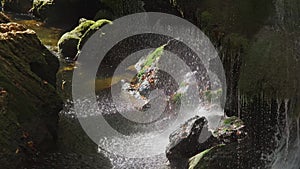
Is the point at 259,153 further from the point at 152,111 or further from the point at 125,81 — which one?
the point at 125,81

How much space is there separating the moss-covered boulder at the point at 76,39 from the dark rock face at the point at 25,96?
6.16m

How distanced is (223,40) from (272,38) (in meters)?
1.26

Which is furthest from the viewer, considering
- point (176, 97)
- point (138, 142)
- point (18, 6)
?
point (18, 6)

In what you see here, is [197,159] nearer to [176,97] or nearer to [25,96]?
[176,97]

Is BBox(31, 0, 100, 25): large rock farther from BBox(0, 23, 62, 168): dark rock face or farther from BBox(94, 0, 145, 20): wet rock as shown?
BBox(0, 23, 62, 168): dark rock face

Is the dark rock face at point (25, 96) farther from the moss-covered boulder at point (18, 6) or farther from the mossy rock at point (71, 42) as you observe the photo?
the moss-covered boulder at point (18, 6)

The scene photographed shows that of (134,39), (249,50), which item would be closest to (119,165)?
(249,50)

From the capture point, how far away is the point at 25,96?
28.5 feet

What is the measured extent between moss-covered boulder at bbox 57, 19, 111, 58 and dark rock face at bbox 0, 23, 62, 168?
6.16 meters

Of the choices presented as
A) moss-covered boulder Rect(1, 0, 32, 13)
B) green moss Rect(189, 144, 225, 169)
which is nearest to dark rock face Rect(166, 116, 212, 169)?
green moss Rect(189, 144, 225, 169)

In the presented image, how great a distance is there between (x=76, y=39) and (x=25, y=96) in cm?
830

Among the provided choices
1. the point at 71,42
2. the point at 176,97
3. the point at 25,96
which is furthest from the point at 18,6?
the point at 25,96

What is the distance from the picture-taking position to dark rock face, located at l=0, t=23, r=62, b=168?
7984 millimetres

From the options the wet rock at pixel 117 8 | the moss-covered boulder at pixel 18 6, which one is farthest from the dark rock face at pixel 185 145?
the moss-covered boulder at pixel 18 6
